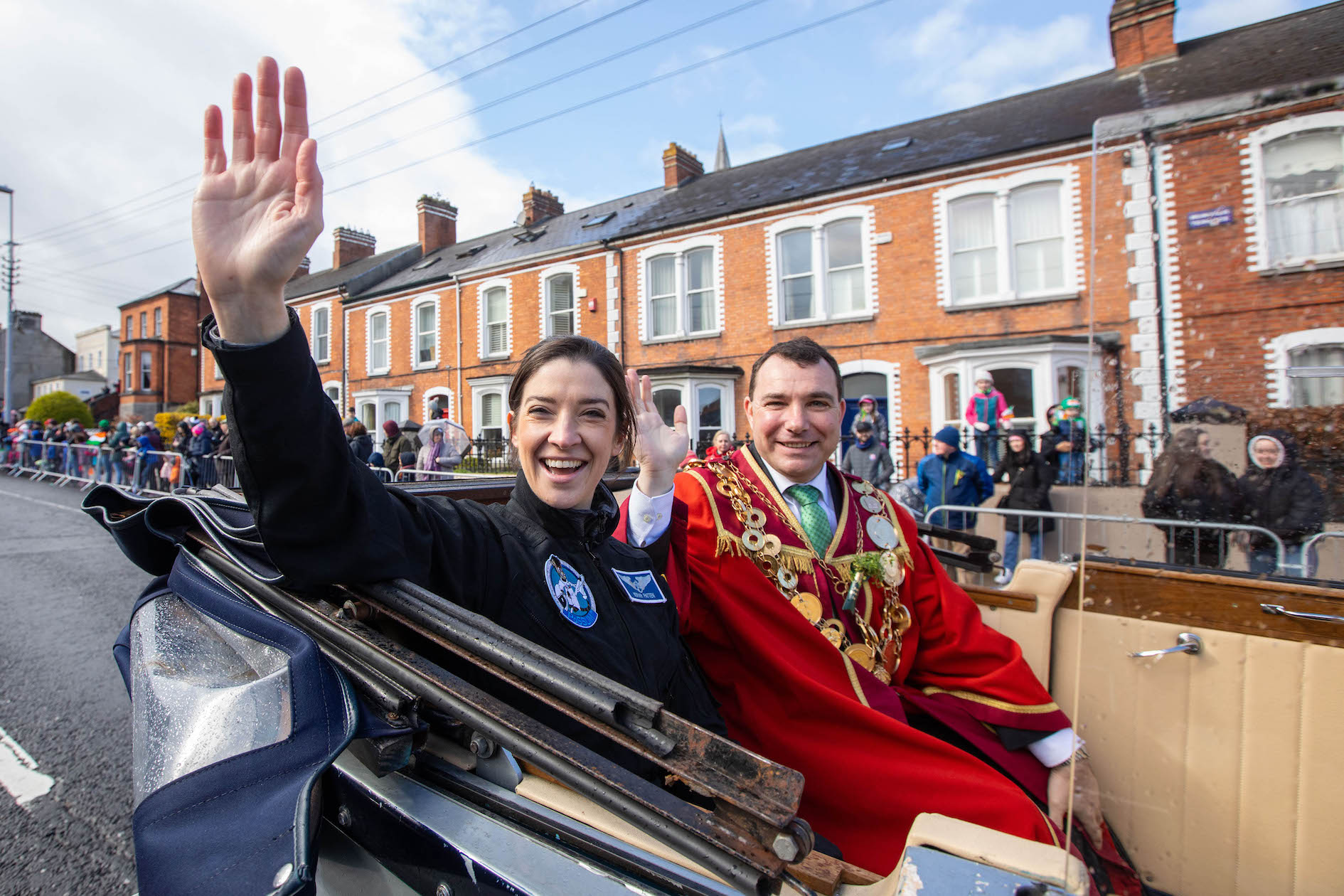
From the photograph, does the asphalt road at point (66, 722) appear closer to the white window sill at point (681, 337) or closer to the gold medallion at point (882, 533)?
the gold medallion at point (882, 533)

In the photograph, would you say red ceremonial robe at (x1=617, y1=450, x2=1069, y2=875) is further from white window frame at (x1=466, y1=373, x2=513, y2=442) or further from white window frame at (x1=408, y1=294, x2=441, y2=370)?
white window frame at (x1=408, y1=294, x2=441, y2=370)

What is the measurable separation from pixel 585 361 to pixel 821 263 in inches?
525

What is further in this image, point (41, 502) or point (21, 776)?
point (41, 502)

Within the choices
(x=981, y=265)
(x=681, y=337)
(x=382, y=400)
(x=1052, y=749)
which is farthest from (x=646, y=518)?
(x=382, y=400)

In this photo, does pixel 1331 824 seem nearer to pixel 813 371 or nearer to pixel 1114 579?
pixel 1114 579

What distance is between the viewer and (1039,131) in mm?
12195

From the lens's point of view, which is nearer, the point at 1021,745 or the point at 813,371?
the point at 1021,745

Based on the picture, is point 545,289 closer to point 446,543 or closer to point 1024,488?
point 1024,488

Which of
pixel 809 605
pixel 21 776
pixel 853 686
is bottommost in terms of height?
pixel 21 776

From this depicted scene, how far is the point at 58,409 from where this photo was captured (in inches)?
1152

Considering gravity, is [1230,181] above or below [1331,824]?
above

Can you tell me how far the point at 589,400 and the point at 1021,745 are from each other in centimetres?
186

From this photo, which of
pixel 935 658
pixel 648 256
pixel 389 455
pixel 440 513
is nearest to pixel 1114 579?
pixel 935 658

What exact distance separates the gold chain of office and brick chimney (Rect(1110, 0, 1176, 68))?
46.5ft
